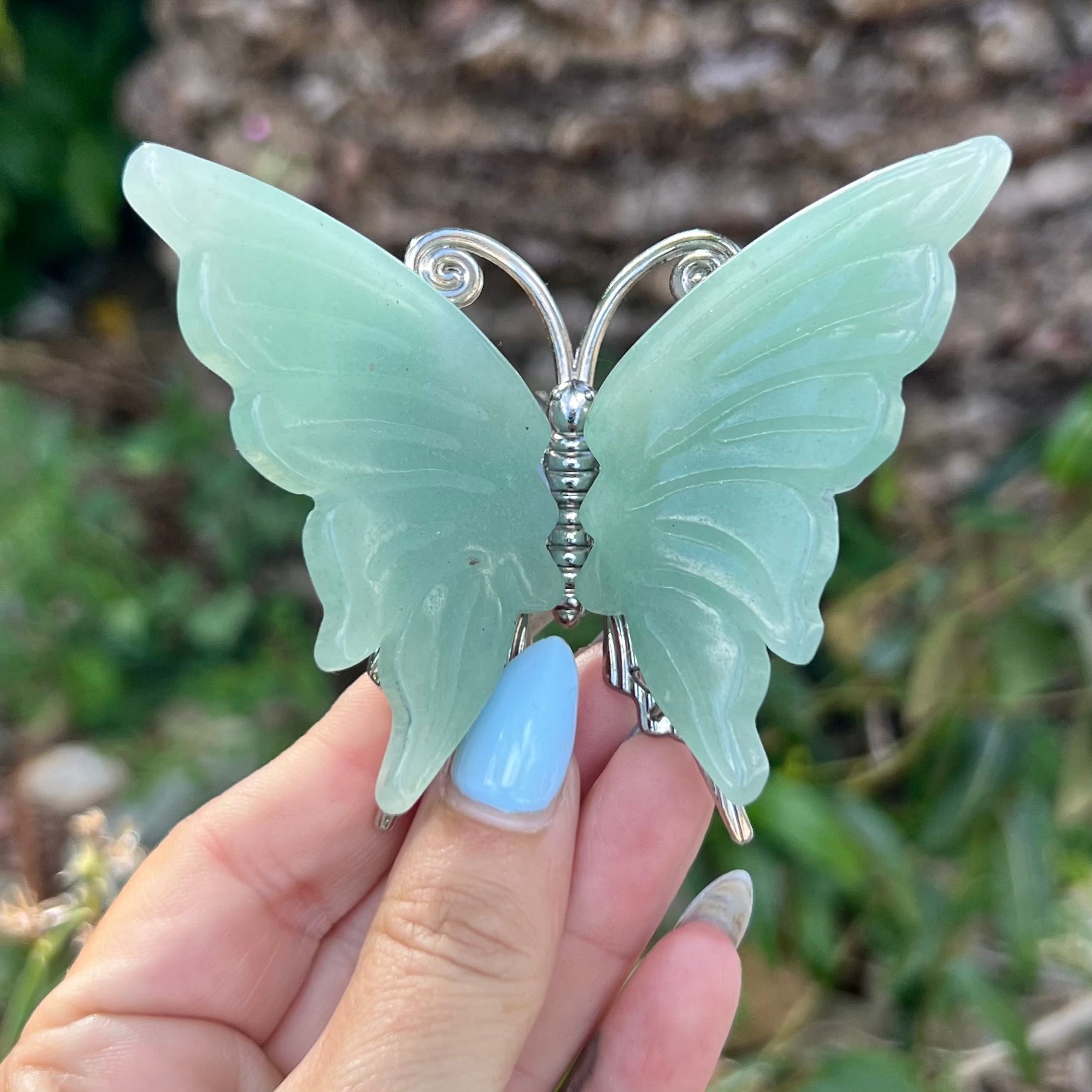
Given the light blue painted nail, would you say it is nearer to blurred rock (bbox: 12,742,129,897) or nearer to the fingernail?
the fingernail

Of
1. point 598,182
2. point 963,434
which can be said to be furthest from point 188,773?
A: point 963,434

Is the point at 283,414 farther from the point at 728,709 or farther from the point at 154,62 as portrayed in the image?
the point at 154,62

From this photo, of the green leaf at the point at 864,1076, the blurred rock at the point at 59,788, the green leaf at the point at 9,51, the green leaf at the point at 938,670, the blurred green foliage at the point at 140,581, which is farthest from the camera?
the green leaf at the point at 9,51

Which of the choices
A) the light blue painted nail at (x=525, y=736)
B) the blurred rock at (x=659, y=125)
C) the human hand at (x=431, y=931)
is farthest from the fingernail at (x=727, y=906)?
the blurred rock at (x=659, y=125)

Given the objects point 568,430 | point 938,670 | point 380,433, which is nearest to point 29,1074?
point 380,433

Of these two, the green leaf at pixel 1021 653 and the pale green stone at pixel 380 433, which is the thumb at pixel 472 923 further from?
the green leaf at pixel 1021 653
